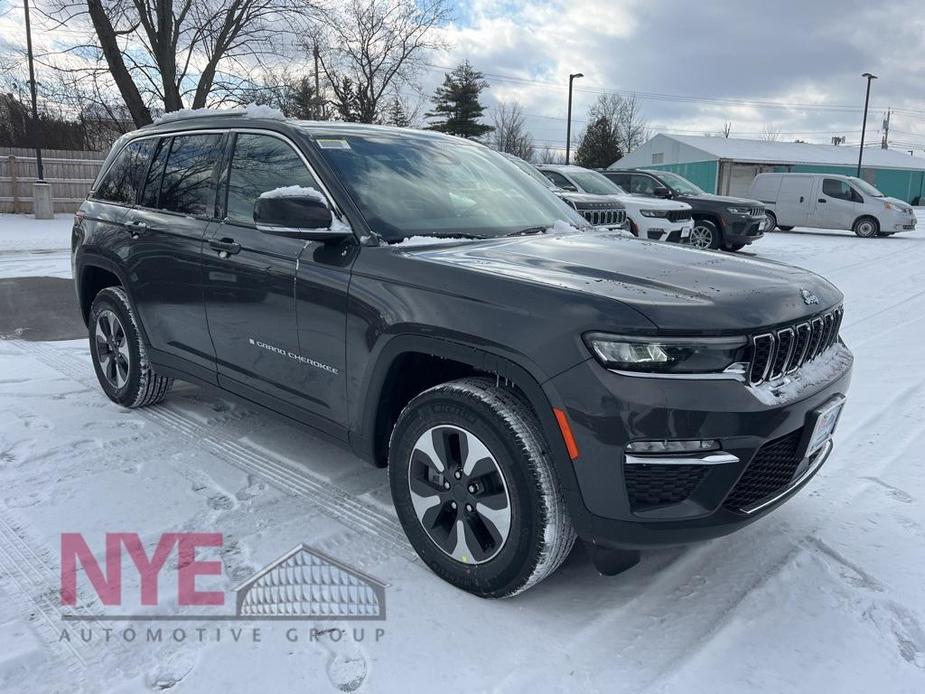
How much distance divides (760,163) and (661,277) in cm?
4561

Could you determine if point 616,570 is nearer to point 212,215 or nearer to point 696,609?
point 696,609

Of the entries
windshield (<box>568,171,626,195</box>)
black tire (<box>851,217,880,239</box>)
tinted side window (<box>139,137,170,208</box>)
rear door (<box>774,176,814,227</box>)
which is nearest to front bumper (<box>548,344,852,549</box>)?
tinted side window (<box>139,137,170,208</box>)

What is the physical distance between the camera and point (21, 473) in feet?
12.0

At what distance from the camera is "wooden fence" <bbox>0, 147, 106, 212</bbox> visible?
21062 millimetres

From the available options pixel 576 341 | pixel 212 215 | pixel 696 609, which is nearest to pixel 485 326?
pixel 576 341

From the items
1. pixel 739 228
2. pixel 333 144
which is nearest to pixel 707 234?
pixel 739 228

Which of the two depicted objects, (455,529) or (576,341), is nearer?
(576,341)

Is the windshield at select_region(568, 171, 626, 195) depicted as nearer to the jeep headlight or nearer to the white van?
the white van

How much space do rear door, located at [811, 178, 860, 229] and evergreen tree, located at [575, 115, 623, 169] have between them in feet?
125

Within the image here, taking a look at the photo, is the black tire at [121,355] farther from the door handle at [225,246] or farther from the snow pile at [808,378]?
the snow pile at [808,378]

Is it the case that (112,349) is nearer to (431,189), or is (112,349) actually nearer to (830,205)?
(431,189)

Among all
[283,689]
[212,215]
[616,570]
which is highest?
[212,215]

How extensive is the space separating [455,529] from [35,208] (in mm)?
21410

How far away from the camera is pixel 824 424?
2604 millimetres
